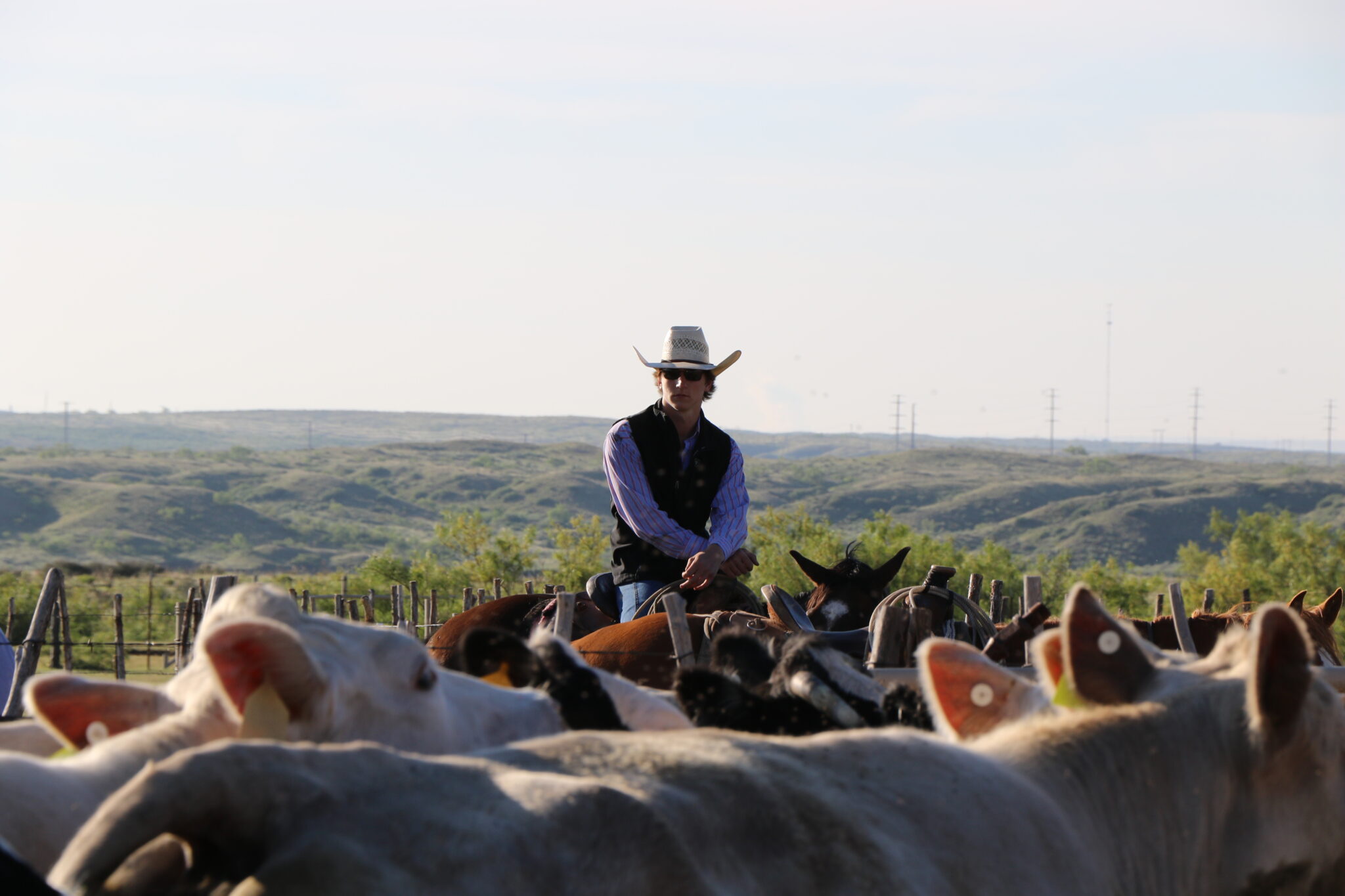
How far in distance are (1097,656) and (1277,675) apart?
264mm

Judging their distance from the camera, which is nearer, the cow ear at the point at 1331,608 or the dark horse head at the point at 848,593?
the dark horse head at the point at 848,593

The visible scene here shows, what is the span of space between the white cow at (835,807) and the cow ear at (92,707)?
0.92 meters

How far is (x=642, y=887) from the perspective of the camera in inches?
47.6

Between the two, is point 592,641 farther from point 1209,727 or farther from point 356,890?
point 356,890

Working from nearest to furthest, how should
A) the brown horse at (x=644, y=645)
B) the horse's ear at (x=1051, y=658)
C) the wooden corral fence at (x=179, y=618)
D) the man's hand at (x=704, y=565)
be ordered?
the horse's ear at (x=1051, y=658)
the brown horse at (x=644, y=645)
the man's hand at (x=704, y=565)
the wooden corral fence at (x=179, y=618)

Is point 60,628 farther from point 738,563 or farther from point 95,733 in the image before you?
point 95,733

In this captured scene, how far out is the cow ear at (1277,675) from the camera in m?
1.78

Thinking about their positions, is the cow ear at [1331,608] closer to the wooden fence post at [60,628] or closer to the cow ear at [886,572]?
the cow ear at [886,572]

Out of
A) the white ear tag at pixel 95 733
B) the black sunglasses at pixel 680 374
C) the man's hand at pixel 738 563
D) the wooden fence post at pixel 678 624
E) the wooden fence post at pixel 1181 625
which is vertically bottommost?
the wooden fence post at pixel 1181 625

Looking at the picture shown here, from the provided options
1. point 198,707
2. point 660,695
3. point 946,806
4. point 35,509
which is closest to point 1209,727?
point 946,806

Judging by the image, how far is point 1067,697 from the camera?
2.04m

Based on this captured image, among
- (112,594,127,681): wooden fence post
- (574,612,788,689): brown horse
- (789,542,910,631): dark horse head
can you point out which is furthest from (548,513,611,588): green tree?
(574,612,788,689): brown horse

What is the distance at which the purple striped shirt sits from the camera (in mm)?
6965

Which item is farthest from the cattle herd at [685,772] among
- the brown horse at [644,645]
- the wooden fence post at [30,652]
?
the wooden fence post at [30,652]
